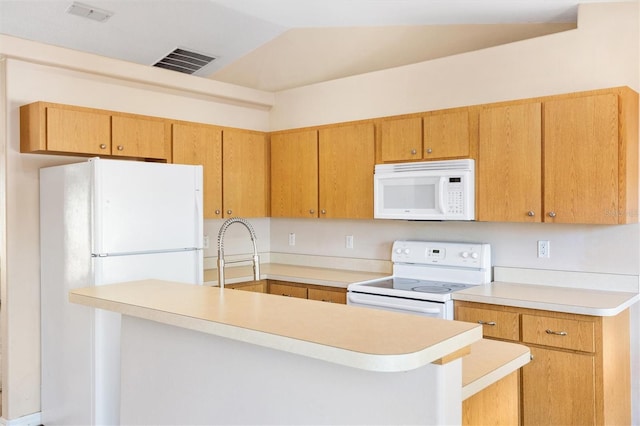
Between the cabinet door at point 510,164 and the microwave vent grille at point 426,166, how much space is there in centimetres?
9

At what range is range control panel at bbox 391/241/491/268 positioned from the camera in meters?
3.53

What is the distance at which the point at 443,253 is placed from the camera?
3.71 meters

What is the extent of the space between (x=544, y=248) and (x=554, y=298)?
0.57 meters

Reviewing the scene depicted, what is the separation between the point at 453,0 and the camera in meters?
3.20

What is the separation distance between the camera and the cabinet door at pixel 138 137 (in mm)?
3617

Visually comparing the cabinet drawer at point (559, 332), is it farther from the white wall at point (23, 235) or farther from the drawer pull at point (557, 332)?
the white wall at point (23, 235)

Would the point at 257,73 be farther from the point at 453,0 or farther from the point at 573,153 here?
the point at 573,153

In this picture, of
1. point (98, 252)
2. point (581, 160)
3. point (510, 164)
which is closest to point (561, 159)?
point (581, 160)

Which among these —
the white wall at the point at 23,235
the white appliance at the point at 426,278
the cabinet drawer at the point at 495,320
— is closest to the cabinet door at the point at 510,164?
the white appliance at the point at 426,278

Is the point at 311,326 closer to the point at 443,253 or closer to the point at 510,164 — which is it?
the point at 510,164

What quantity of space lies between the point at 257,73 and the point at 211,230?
58.0 inches

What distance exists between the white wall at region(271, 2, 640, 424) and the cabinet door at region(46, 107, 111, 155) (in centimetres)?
174

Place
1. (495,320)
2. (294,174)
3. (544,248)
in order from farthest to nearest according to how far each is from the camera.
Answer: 1. (294,174)
2. (544,248)
3. (495,320)

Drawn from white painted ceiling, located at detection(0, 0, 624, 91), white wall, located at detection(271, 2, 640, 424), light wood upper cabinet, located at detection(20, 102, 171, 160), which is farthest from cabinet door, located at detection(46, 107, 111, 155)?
white wall, located at detection(271, 2, 640, 424)
